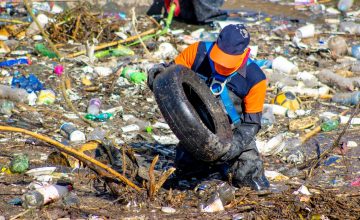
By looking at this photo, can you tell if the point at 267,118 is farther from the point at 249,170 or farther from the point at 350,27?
the point at 350,27

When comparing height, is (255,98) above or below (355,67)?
above

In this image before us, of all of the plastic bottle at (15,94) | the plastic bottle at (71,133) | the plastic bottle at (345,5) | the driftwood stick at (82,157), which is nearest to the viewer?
the driftwood stick at (82,157)

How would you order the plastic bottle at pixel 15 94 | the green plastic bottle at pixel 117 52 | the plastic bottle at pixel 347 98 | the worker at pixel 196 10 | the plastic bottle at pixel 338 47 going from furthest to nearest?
the worker at pixel 196 10 → the plastic bottle at pixel 338 47 → the green plastic bottle at pixel 117 52 → the plastic bottle at pixel 347 98 → the plastic bottle at pixel 15 94

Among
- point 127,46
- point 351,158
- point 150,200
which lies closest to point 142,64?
point 127,46

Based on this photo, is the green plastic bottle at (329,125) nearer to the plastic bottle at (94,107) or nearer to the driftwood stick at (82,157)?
the plastic bottle at (94,107)

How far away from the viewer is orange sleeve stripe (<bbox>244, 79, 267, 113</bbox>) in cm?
535

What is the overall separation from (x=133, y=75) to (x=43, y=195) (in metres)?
3.69

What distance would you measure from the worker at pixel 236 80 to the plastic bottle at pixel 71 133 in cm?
173

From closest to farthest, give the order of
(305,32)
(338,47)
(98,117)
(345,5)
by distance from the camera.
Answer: (98,117)
(338,47)
(305,32)
(345,5)

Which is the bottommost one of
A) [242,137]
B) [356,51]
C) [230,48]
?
[356,51]

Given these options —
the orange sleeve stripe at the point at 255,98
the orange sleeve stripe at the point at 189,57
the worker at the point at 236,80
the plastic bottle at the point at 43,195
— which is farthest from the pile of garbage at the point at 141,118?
the orange sleeve stripe at the point at 189,57

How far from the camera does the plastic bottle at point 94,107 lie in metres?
7.56

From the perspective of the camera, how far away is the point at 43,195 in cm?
501

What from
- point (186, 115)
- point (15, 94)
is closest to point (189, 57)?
point (186, 115)
